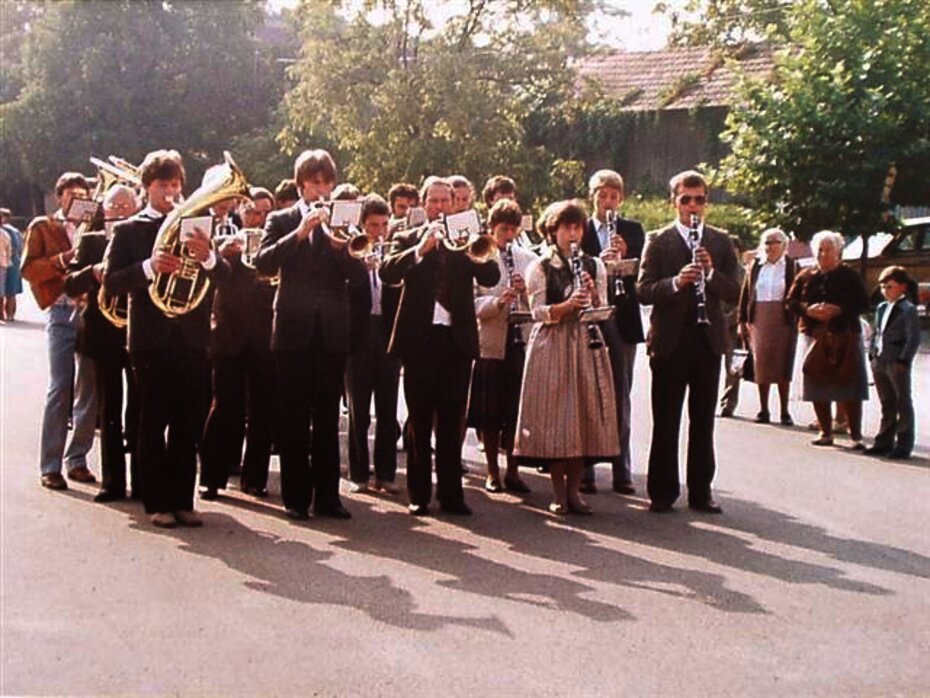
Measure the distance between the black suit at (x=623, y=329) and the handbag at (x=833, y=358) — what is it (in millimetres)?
2934

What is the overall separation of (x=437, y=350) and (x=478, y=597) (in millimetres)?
2249

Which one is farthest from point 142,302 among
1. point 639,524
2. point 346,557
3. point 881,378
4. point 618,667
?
point 881,378

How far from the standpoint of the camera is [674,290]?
866 centimetres

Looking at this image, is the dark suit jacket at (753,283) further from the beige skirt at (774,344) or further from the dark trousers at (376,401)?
the dark trousers at (376,401)

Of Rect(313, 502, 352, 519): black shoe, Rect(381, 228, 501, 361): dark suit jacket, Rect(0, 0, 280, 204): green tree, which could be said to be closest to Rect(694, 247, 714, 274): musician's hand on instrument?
Rect(381, 228, 501, 361): dark suit jacket

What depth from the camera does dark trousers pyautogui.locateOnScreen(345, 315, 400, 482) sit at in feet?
31.3

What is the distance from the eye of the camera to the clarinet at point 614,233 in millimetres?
9352

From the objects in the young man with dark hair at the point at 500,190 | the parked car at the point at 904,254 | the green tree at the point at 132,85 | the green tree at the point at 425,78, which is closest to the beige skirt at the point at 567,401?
the young man with dark hair at the point at 500,190

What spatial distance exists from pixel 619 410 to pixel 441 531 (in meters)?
1.78

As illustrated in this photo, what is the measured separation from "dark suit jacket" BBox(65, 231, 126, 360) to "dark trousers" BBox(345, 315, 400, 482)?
155cm

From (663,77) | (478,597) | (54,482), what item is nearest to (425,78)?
(663,77)

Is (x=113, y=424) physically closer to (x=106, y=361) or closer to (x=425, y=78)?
(x=106, y=361)

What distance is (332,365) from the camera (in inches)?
335

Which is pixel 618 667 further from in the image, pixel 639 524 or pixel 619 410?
pixel 619 410
